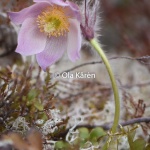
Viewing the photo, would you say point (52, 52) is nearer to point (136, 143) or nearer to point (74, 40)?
point (74, 40)

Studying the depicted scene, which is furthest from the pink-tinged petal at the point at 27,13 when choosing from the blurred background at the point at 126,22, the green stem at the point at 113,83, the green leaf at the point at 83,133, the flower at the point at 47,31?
the blurred background at the point at 126,22

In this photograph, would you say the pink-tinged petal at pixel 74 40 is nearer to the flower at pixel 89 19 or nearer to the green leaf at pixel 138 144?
the flower at pixel 89 19

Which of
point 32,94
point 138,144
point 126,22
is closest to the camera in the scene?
point 138,144

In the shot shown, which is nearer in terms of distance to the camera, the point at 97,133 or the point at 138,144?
the point at 138,144

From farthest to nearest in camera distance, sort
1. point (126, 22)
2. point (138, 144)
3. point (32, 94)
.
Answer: point (126, 22)
point (32, 94)
point (138, 144)

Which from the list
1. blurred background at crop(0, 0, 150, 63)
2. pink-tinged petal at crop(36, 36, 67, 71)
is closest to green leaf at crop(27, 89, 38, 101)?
pink-tinged petal at crop(36, 36, 67, 71)

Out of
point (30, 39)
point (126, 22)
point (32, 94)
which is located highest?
point (126, 22)

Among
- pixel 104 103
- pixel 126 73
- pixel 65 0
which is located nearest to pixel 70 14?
pixel 65 0

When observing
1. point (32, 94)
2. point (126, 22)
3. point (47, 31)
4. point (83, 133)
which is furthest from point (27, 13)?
point (126, 22)
